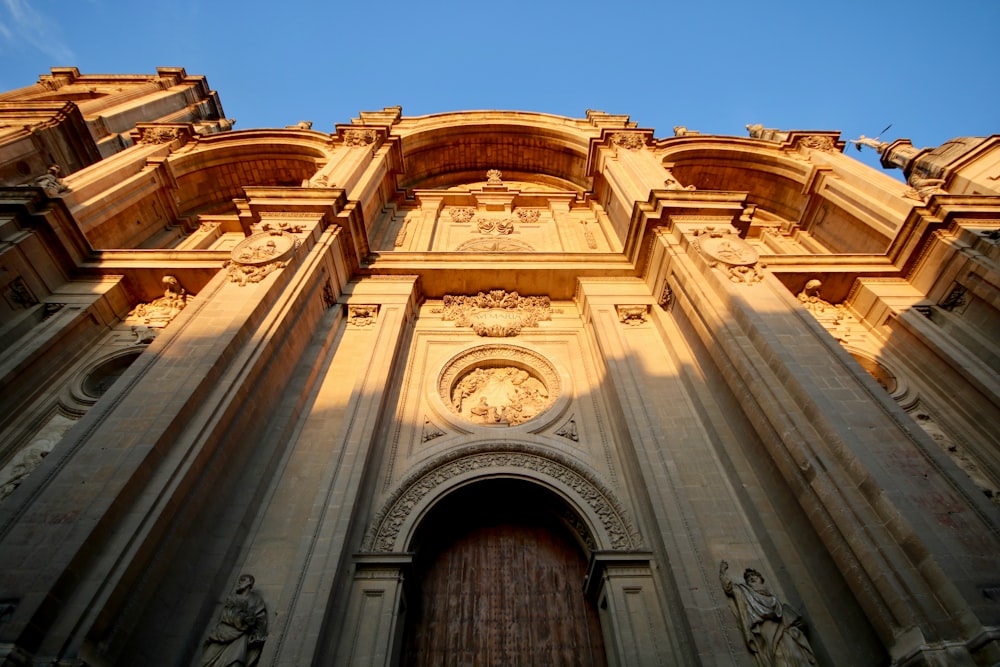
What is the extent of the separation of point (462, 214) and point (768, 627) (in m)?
13.0

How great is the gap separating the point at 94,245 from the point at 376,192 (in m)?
6.81

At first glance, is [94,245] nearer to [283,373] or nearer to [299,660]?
[283,373]

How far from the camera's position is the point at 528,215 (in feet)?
49.7

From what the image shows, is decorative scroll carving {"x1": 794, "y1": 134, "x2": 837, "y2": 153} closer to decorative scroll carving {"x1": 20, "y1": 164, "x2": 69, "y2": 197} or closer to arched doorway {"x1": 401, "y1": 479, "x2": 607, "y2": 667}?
arched doorway {"x1": 401, "y1": 479, "x2": 607, "y2": 667}

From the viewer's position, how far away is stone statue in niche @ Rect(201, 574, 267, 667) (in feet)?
16.1

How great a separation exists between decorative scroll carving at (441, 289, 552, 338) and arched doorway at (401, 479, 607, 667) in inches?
150

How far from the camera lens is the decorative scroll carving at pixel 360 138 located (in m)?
14.5

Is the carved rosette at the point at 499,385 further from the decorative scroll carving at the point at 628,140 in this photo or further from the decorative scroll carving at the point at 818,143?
the decorative scroll carving at the point at 818,143

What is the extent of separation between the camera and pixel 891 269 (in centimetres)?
1045

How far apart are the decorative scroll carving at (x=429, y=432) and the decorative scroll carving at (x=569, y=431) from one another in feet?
6.74

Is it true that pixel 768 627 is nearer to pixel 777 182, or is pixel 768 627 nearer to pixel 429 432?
pixel 429 432

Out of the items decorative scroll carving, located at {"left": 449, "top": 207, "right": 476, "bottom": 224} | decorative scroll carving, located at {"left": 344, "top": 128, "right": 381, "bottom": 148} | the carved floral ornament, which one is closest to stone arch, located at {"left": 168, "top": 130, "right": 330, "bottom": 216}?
decorative scroll carving, located at {"left": 344, "top": 128, "right": 381, "bottom": 148}

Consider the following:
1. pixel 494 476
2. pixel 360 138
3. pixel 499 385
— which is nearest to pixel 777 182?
pixel 499 385

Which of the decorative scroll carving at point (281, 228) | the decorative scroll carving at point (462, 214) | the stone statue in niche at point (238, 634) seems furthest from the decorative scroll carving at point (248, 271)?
the decorative scroll carving at point (462, 214)
